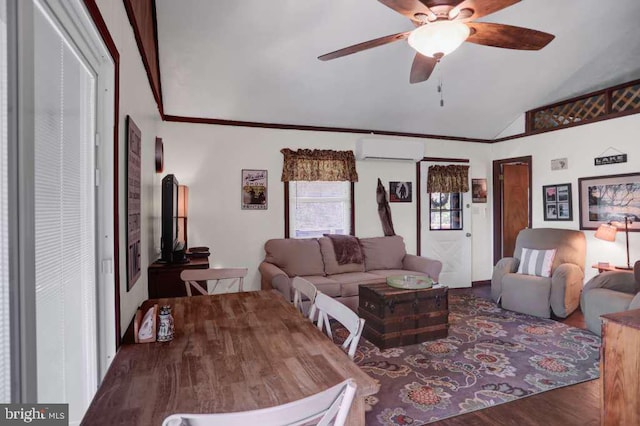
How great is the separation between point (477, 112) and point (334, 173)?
229 centimetres

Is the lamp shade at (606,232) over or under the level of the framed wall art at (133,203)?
under

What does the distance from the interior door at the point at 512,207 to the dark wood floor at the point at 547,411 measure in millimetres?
3708

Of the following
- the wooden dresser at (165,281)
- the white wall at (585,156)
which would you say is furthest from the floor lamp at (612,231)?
the wooden dresser at (165,281)

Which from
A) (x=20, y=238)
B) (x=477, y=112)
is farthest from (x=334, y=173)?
(x=20, y=238)

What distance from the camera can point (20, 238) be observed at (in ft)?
2.58

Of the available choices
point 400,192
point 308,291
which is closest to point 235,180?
point 400,192

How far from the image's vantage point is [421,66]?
269cm

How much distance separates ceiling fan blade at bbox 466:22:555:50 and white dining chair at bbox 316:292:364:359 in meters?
1.82

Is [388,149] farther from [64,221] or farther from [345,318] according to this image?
[64,221]

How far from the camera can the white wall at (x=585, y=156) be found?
4.12 meters

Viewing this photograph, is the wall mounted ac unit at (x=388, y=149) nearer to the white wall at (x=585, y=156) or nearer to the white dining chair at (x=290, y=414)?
the white wall at (x=585, y=156)

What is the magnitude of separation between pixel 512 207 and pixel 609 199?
1.69m

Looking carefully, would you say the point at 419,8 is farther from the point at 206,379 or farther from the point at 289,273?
the point at 289,273

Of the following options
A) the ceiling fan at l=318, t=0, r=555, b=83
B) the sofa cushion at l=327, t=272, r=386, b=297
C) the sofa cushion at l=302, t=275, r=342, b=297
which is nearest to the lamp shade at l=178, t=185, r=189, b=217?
the sofa cushion at l=302, t=275, r=342, b=297
